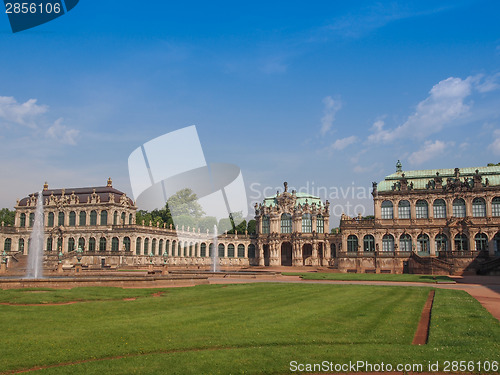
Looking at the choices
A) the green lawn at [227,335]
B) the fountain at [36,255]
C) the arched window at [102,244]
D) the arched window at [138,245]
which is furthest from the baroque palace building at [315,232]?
the green lawn at [227,335]

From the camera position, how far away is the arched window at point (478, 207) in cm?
8269

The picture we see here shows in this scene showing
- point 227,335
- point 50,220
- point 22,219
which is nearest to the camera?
point 227,335

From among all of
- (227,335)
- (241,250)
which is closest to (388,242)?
(241,250)

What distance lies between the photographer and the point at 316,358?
540 inches

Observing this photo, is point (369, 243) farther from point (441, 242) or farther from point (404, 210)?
point (441, 242)

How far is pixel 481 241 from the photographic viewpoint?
80125mm

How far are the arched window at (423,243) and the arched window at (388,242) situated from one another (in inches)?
187

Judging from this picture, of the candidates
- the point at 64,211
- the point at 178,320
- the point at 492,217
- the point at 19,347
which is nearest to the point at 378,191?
the point at 492,217

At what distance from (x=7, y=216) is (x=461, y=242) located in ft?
376

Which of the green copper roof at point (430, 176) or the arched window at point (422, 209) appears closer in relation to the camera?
the green copper roof at point (430, 176)

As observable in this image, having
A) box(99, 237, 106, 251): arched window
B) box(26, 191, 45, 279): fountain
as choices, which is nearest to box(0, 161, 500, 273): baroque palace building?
box(99, 237, 106, 251): arched window

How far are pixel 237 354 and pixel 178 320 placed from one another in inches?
244

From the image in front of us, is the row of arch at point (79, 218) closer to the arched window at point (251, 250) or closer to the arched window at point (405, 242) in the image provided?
the arched window at point (251, 250)

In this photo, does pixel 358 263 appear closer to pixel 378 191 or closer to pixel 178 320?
pixel 378 191
